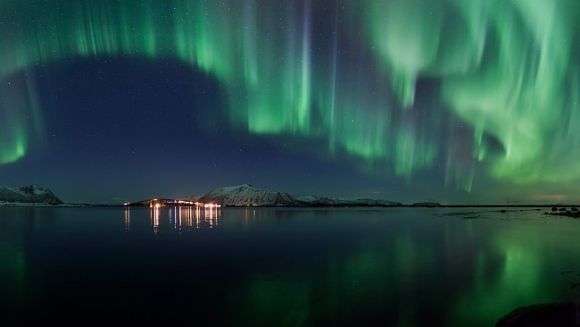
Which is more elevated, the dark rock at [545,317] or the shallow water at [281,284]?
the dark rock at [545,317]

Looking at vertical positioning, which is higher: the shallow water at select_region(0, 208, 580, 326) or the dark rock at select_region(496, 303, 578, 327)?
the dark rock at select_region(496, 303, 578, 327)

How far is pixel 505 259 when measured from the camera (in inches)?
1502

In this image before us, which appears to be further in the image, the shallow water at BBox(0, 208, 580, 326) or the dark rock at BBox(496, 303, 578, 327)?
the shallow water at BBox(0, 208, 580, 326)

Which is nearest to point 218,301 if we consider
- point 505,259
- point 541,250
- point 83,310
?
point 83,310

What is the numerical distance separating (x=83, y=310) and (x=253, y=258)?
20.3 m

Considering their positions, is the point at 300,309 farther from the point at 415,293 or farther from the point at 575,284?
the point at 575,284

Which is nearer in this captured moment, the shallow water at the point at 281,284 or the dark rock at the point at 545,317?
the dark rock at the point at 545,317

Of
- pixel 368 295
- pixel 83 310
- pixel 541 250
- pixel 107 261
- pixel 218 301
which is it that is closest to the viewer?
pixel 83 310

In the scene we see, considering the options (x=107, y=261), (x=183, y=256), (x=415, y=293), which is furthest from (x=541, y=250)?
(x=107, y=261)

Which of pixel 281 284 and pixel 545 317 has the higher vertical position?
pixel 545 317

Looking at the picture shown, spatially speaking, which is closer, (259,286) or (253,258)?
(259,286)

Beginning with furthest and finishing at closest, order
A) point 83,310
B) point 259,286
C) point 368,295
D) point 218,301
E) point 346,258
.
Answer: point 346,258 → point 259,286 → point 368,295 → point 218,301 → point 83,310

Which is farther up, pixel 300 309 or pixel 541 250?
pixel 300 309

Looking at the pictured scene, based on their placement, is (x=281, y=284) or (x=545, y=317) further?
(x=281, y=284)
